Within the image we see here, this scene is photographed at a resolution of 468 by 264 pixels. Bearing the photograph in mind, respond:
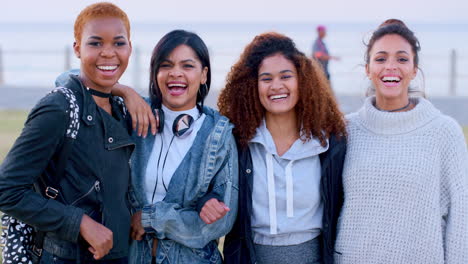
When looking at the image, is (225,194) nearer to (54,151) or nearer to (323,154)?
(323,154)

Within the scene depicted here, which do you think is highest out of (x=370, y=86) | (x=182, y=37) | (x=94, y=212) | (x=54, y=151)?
(x=182, y=37)

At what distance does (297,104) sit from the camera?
11.8ft

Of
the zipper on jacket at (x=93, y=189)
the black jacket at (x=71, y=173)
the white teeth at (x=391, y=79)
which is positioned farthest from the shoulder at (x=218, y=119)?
the white teeth at (x=391, y=79)

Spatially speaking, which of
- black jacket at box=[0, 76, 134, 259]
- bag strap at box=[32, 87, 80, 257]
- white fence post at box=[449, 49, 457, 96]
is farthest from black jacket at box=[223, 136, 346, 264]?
white fence post at box=[449, 49, 457, 96]

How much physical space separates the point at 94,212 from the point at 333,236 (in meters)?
1.32

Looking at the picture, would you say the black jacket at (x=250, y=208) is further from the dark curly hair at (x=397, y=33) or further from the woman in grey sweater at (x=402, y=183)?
the dark curly hair at (x=397, y=33)

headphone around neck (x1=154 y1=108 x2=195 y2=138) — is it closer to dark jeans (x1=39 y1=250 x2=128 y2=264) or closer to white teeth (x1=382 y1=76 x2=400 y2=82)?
dark jeans (x1=39 y1=250 x2=128 y2=264)

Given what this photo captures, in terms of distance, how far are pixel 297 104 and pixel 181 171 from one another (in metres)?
0.79

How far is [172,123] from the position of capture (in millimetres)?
3389

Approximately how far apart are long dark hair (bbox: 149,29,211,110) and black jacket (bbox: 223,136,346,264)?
0.47m

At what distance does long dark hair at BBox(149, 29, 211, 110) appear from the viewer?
340cm

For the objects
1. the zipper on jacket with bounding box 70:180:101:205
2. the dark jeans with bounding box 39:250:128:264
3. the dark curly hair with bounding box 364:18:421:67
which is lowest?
the dark jeans with bounding box 39:250:128:264

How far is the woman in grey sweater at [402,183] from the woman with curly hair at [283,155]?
0.13m

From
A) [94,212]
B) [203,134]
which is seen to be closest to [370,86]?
[203,134]
